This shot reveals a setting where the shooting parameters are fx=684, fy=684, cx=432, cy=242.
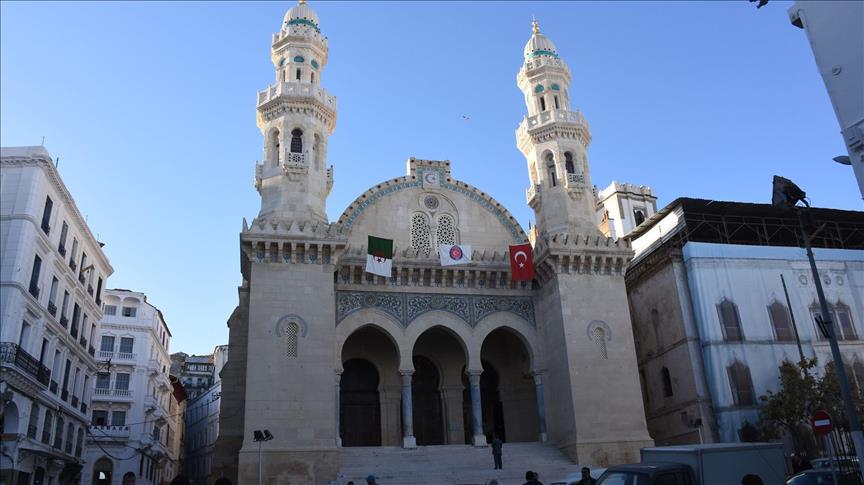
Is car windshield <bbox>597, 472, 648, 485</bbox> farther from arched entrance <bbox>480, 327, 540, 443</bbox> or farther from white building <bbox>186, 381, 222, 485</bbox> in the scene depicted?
white building <bbox>186, 381, 222, 485</bbox>

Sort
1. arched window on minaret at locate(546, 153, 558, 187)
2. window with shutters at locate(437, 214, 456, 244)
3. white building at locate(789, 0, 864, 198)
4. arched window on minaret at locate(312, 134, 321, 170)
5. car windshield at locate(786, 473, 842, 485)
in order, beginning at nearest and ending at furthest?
white building at locate(789, 0, 864, 198)
car windshield at locate(786, 473, 842, 485)
arched window on minaret at locate(312, 134, 321, 170)
window with shutters at locate(437, 214, 456, 244)
arched window on minaret at locate(546, 153, 558, 187)

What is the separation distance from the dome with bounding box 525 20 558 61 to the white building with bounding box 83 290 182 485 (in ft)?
83.2

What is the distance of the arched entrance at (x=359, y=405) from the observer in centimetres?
2362

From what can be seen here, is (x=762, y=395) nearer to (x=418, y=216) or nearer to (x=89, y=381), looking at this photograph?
(x=418, y=216)

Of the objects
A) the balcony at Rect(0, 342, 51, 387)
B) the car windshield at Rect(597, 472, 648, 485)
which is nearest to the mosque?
the balcony at Rect(0, 342, 51, 387)

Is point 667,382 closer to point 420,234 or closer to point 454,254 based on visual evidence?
point 454,254

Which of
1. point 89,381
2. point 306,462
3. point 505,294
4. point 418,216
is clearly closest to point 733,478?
point 306,462

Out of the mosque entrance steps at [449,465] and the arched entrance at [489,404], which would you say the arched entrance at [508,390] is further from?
the mosque entrance steps at [449,465]

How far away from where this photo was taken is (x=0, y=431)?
18859 millimetres

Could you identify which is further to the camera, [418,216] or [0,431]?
[418,216]

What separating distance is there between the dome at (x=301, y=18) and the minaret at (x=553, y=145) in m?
8.33

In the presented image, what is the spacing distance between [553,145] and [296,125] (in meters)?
9.40

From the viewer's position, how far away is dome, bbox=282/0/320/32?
25000mm

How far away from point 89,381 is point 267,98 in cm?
1458
